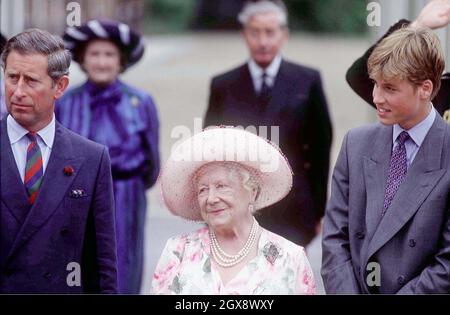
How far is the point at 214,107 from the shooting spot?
4.74m

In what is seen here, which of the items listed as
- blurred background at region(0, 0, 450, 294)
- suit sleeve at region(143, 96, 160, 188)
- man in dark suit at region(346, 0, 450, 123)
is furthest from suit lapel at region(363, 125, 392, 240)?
suit sleeve at region(143, 96, 160, 188)

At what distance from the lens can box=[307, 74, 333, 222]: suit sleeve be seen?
4852mm

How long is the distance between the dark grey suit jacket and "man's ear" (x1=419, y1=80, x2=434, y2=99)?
101 mm

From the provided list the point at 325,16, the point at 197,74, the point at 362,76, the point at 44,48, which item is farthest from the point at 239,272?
the point at 325,16

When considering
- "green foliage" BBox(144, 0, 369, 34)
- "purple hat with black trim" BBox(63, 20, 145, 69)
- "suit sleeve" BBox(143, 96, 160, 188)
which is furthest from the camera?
"green foliage" BBox(144, 0, 369, 34)

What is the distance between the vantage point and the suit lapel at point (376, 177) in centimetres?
352

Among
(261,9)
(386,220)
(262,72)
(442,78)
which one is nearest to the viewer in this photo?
(386,220)

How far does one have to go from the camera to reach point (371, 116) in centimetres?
477

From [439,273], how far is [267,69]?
1.75m

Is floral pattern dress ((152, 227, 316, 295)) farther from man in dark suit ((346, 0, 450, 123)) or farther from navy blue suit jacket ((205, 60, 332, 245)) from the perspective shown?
navy blue suit jacket ((205, 60, 332, 245))

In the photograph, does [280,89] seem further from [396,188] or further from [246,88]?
[396,188]

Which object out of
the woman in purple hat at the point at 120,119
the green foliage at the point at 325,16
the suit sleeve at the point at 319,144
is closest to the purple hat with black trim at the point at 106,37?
the woman in purple hat at the point at 120,119

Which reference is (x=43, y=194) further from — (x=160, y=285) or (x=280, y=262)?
(x=280, y=262)

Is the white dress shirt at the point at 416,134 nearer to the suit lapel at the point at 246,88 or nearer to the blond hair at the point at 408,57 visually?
the blond hair at the point at 408,57
